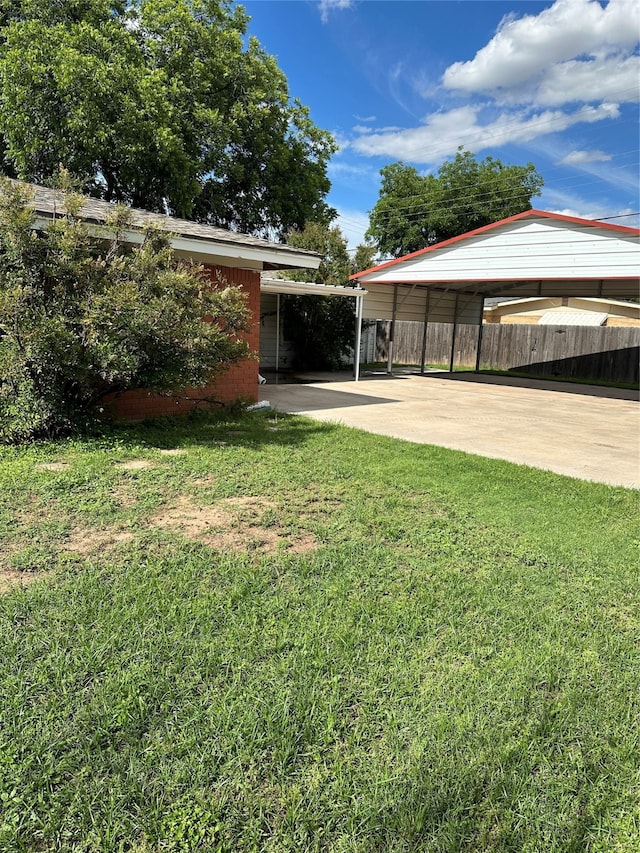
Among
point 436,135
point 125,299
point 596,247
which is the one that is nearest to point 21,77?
point 125,299

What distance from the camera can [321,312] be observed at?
19.6 meters

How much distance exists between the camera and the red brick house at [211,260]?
7.37 metres

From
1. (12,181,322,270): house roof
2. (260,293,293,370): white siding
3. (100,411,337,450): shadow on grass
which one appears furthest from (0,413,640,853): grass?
(260,293,293,370): white siding

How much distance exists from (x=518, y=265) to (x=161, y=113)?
1176 centimetres

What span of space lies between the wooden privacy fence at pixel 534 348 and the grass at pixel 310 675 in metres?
18.1

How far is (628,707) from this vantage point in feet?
7.77

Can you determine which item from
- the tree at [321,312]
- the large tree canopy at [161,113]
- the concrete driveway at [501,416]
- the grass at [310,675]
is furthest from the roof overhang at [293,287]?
the grass at [310,675]

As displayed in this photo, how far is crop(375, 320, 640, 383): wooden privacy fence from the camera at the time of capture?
2041 centimetres

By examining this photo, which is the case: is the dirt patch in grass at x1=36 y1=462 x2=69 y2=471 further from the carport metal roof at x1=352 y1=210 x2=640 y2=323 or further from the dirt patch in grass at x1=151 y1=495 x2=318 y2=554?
the carport metal roof at x1=352 y1=210 x2=640 y2=323

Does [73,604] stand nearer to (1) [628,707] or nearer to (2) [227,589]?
(2) [227,589]

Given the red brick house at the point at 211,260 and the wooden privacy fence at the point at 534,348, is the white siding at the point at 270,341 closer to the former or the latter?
the wooden privacy fence at the point at 534,348

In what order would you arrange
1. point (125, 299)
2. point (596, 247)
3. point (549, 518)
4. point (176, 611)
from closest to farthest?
point (176, 611)
point (549, 518)
point (125, 299)
point (596, 247)

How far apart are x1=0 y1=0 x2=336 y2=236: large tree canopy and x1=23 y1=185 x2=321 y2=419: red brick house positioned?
9665 millimetres

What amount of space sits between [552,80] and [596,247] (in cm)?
1143
